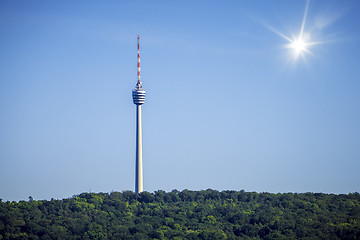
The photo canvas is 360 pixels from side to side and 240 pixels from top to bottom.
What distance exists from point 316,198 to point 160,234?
6213 cm

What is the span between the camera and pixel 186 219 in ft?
558

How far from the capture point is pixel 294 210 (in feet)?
568

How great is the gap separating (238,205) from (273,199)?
10097 millimetres

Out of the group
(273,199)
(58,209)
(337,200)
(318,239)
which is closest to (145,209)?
(58,209)

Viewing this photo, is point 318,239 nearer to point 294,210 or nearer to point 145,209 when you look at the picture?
Result: point 294,210

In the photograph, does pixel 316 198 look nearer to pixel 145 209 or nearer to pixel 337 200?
pixel 337 200

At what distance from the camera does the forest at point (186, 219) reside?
148 m

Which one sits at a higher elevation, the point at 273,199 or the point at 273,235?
the point at 273,199

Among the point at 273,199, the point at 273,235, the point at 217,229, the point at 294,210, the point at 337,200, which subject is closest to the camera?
the point at 273,235

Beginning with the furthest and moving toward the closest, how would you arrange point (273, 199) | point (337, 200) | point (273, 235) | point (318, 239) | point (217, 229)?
point (273, 199) < point (337, 200) < point (217, 229) < point (273, 235) < point (318, 239)

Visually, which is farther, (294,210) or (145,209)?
(145,209)

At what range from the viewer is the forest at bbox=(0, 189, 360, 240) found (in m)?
148

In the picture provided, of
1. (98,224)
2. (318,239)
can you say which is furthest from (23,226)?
(318,239)

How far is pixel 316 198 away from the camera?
19500cm
